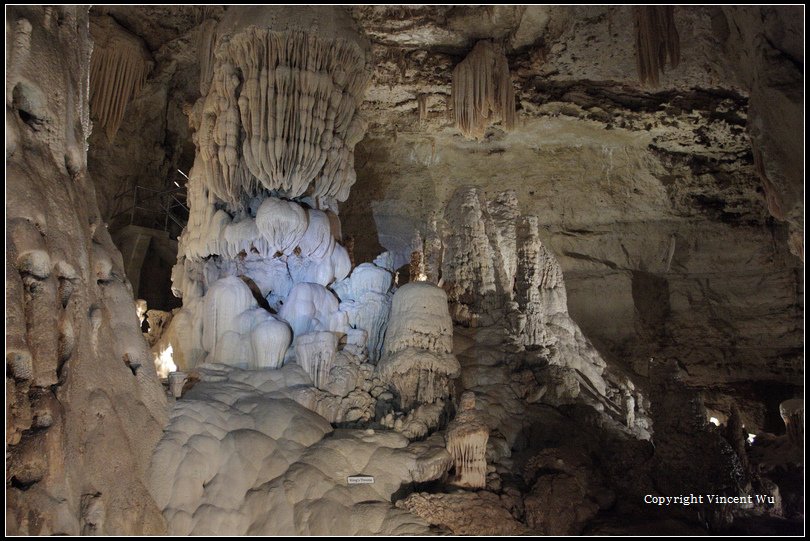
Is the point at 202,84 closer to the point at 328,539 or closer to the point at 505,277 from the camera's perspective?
the point at 505,277

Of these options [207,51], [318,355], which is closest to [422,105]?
[207,51]

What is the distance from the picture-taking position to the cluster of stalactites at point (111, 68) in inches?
438

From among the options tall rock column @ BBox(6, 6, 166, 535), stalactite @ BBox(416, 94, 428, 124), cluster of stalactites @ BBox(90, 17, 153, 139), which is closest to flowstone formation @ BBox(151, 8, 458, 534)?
tall rock column @ BBox(6, 6, 166, 535)

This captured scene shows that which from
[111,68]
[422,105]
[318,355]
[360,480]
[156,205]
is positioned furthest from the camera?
[156,205]

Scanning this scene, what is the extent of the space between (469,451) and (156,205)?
11.4 m

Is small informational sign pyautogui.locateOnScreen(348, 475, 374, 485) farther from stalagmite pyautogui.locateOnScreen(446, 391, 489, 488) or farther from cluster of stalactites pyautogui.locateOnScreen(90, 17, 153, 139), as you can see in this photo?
cluster of stalactites pyautogui.locateOnScreen(90, 17, 153, 139)

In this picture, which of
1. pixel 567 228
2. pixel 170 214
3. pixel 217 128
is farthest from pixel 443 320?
pixel 170 214

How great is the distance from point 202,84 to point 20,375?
21.9ft

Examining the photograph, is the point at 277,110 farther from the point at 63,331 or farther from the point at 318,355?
the point at 63,331

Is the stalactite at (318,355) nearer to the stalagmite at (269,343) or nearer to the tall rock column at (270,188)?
the tall rock column at (270,188)

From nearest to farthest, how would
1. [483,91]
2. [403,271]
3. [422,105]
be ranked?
[483,91], [422,105], [403,271]

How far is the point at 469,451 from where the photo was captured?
7.50 m

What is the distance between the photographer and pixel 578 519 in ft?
23.0

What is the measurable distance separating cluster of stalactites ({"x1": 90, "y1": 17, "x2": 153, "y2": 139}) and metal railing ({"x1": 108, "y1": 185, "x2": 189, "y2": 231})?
376cm
